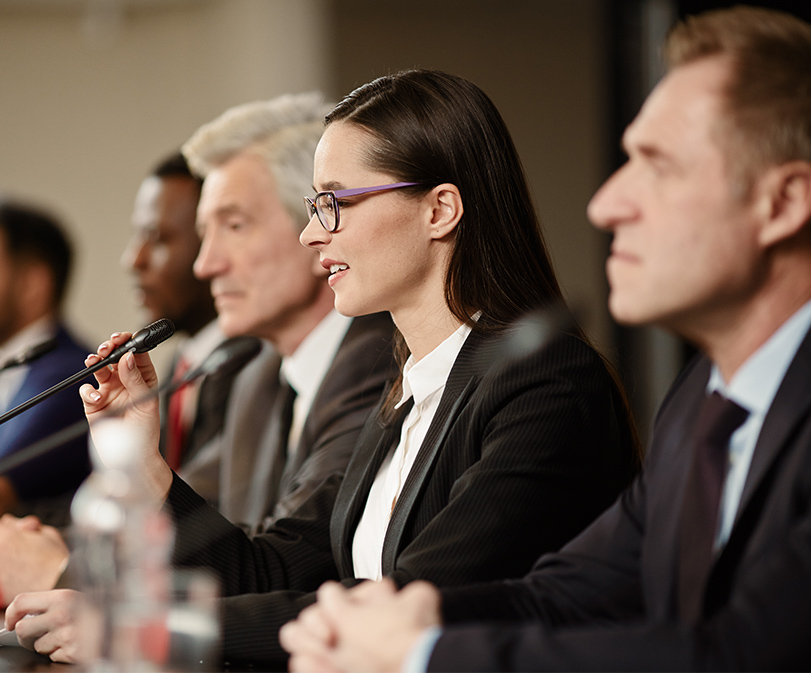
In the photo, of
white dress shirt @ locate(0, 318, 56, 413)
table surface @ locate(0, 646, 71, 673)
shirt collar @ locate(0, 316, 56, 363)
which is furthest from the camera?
shirt collar @ locate(0, 316, 56, 363)

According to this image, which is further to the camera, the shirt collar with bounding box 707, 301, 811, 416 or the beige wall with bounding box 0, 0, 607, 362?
the beige wall with bounding box 0, 0, 607, 362

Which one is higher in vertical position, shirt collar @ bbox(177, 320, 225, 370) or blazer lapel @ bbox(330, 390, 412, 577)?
blazer lapel @ bbox(330, 390, 412, 577)

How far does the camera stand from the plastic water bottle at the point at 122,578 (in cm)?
107

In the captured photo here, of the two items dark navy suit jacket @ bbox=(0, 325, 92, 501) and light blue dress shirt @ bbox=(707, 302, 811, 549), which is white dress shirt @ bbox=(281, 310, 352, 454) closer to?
dark navy suit jacket @ bbox=(0, 325, 92, 501)

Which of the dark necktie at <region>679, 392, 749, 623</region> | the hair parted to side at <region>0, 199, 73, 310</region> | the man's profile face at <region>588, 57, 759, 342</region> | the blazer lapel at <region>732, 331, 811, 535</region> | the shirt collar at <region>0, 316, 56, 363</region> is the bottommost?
the shirt collar at <region>0, 316, 56, 363</region>

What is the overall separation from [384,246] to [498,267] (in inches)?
8.0

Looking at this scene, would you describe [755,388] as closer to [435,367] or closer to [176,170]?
[435,367]

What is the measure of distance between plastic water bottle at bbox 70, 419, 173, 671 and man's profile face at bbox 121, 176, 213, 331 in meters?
1.87

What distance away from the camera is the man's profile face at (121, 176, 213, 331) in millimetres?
3203

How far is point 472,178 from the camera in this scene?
5.43ft

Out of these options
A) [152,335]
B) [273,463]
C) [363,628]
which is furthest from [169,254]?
[363,628]

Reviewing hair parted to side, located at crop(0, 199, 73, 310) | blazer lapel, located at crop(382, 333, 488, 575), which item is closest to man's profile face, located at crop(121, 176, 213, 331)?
hair parted to side, located at crop(0, 199, 73, 310)

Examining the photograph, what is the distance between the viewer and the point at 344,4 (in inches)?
264

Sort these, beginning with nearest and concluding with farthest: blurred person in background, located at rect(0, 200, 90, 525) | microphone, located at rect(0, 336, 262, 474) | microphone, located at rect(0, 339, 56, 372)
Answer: microphone, located at rect(0, 336, 262, 474), microphone, located at rect(0, 339, 56, 372), blurred person in background, located at rect(0, 200, 90, 525)
